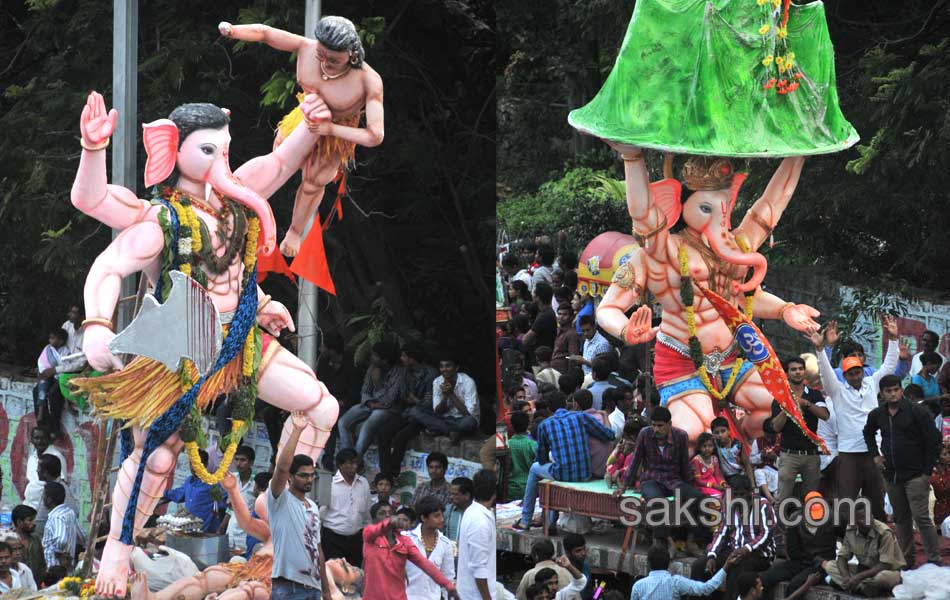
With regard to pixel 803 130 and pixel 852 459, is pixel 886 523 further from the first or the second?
pixel 803 130

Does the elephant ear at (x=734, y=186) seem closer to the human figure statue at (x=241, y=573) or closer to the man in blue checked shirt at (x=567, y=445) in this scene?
the man in blue checked shirt at (x=567, y=445)

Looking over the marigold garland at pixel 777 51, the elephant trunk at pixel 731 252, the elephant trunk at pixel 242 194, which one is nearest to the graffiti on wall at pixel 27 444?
the elephant trunk at pixel 242 194

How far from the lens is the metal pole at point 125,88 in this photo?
42.1 ft

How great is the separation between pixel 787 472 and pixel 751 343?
2.72 ft

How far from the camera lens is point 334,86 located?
12.4 meters

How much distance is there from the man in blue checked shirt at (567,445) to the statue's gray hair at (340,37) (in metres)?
3.05

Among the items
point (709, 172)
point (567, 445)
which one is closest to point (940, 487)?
point (567, 445)

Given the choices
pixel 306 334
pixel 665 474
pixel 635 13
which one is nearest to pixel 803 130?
pixel 635 13

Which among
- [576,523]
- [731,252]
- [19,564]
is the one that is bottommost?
[19,564]

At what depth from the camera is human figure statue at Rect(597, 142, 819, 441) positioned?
13773 millimetres

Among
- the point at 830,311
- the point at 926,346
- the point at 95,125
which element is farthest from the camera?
the point at 926,346

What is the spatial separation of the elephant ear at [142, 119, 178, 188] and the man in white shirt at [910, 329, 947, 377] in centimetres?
532

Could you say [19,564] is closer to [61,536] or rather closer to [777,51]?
[61,536]

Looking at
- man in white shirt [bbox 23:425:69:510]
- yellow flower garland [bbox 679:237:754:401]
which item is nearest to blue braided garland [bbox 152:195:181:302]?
man in white shirt [bbox 23:425:69:510]
